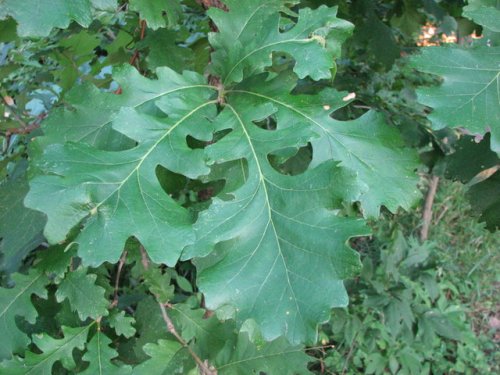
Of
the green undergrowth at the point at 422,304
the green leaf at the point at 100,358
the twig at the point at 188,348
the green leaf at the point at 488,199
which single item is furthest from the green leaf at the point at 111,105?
the green undergrowth at the point at 422,304

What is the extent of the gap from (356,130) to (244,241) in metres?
0.36

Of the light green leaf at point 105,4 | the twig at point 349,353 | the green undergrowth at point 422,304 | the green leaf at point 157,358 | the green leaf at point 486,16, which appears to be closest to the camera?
the light green leaf at point 105,4

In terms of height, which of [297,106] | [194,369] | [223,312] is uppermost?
[297,106]

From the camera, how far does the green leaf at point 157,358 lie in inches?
48.8

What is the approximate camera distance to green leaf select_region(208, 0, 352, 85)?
1.07m

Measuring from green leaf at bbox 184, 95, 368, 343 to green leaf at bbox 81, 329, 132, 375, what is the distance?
395 mm

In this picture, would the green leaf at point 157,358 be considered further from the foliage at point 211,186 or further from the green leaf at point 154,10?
the green leaf at point 154,10

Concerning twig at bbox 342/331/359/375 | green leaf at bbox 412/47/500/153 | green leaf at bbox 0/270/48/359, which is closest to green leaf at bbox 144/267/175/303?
green leaf at bbox 0/270/48/359

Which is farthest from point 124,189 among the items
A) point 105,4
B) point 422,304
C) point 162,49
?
point 422,304

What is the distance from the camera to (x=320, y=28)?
1.11 metres

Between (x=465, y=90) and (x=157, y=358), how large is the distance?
33.6 inches

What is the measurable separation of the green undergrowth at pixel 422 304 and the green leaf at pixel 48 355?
4.22ft

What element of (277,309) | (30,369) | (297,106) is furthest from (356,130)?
(30,369)

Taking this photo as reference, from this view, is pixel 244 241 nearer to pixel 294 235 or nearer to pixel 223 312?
pixel 294 235
